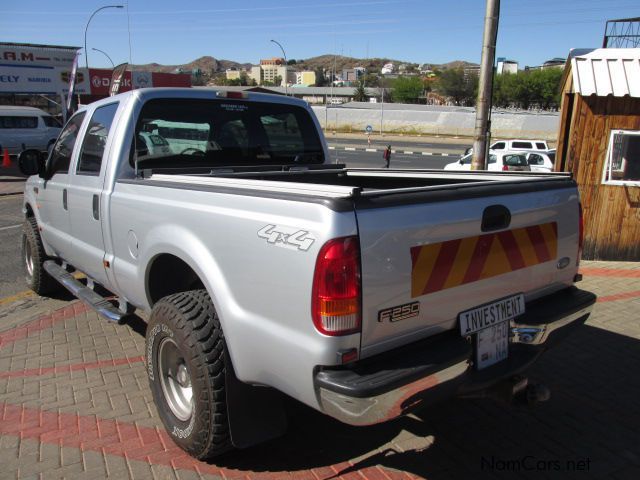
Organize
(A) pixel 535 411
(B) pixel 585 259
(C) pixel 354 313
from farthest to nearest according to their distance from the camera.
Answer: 1. (B) pixel 585 259
2. (A) pixel 535 411
3. (C) pixel 354 313

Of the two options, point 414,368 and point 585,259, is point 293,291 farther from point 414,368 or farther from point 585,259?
point 585,259

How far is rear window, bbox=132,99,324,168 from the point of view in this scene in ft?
12.7

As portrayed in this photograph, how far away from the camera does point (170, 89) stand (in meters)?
4.06

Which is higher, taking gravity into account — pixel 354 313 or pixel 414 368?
pixel 354 313

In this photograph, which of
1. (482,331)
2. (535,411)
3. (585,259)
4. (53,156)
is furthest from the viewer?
(585,259)

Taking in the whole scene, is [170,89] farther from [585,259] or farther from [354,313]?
[585,259]

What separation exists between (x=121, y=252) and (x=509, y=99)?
10381cm

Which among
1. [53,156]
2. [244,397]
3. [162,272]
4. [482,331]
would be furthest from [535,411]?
[53,156]

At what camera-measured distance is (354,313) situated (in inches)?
84.1

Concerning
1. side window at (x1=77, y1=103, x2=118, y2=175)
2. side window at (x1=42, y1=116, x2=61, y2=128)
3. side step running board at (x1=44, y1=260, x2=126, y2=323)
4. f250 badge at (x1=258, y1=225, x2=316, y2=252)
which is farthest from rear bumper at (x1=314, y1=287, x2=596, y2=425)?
side window at (x1=42, y1=116, x2=61, y2=128)

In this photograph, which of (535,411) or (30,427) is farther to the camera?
(535,411)

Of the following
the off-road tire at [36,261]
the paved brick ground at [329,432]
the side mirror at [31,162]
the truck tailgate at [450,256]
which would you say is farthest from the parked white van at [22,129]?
the truck tailgate at [450,256]

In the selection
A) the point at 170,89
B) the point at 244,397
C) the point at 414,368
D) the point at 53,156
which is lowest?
the point at 244,397

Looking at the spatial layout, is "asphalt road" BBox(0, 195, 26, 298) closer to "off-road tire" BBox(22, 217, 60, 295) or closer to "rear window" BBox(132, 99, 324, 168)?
"off-road tire" BBox(22, 217, 60, 295)
